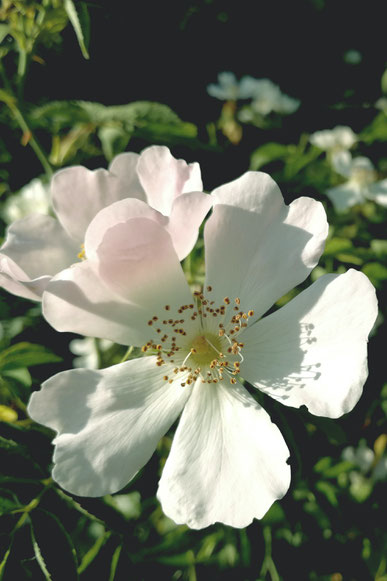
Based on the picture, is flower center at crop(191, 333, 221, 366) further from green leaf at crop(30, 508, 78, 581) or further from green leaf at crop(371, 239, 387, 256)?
green leaf at crop(371, 239, 387, 256)

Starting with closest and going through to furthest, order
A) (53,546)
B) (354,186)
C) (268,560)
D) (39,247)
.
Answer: (53,546), (39,247), (268,560), (354,186)

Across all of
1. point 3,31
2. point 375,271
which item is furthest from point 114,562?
point 3,31

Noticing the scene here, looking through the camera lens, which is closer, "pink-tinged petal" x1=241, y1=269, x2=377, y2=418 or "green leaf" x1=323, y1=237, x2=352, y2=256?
"pink-tinged petal" x1=241, y1=269, x2=377, y2=418

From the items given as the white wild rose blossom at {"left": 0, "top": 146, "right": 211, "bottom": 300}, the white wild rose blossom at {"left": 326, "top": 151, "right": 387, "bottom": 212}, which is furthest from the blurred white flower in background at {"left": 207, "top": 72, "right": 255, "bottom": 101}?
the white wild rose blossom at {"left": 0, "top": 146, "right": 211, "bottom": 300}

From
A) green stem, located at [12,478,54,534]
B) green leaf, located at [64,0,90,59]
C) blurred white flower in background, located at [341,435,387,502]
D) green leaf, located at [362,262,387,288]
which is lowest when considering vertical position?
blurred white flower in background, located at [341,435,387,502]

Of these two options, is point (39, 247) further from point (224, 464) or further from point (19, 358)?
point (224, 464)

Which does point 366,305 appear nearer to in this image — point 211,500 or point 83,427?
point 211,500
